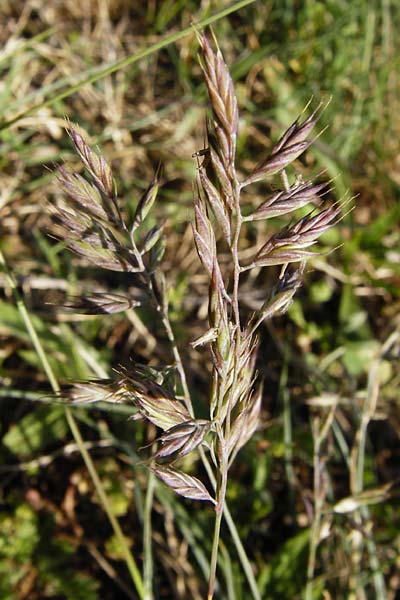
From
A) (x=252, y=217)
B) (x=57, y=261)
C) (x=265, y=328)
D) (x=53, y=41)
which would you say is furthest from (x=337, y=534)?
(x=53, y=41)

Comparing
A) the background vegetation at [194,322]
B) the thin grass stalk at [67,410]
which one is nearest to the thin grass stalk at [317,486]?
the background vegetation at [194,322]

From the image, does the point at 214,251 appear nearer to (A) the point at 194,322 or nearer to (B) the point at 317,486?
(B) the point at 317,486

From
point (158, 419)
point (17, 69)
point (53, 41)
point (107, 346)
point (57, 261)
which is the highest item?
point (53, 41)

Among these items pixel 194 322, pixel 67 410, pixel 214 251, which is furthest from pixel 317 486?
pixel 194 322

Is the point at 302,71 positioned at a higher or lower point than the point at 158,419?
higher

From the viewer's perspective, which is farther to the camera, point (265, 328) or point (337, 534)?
point (265, 328)

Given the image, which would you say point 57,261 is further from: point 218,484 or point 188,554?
point 218,484

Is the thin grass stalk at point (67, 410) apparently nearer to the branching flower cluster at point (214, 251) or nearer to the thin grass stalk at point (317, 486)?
the branching flower cluster at point (214, 251)
